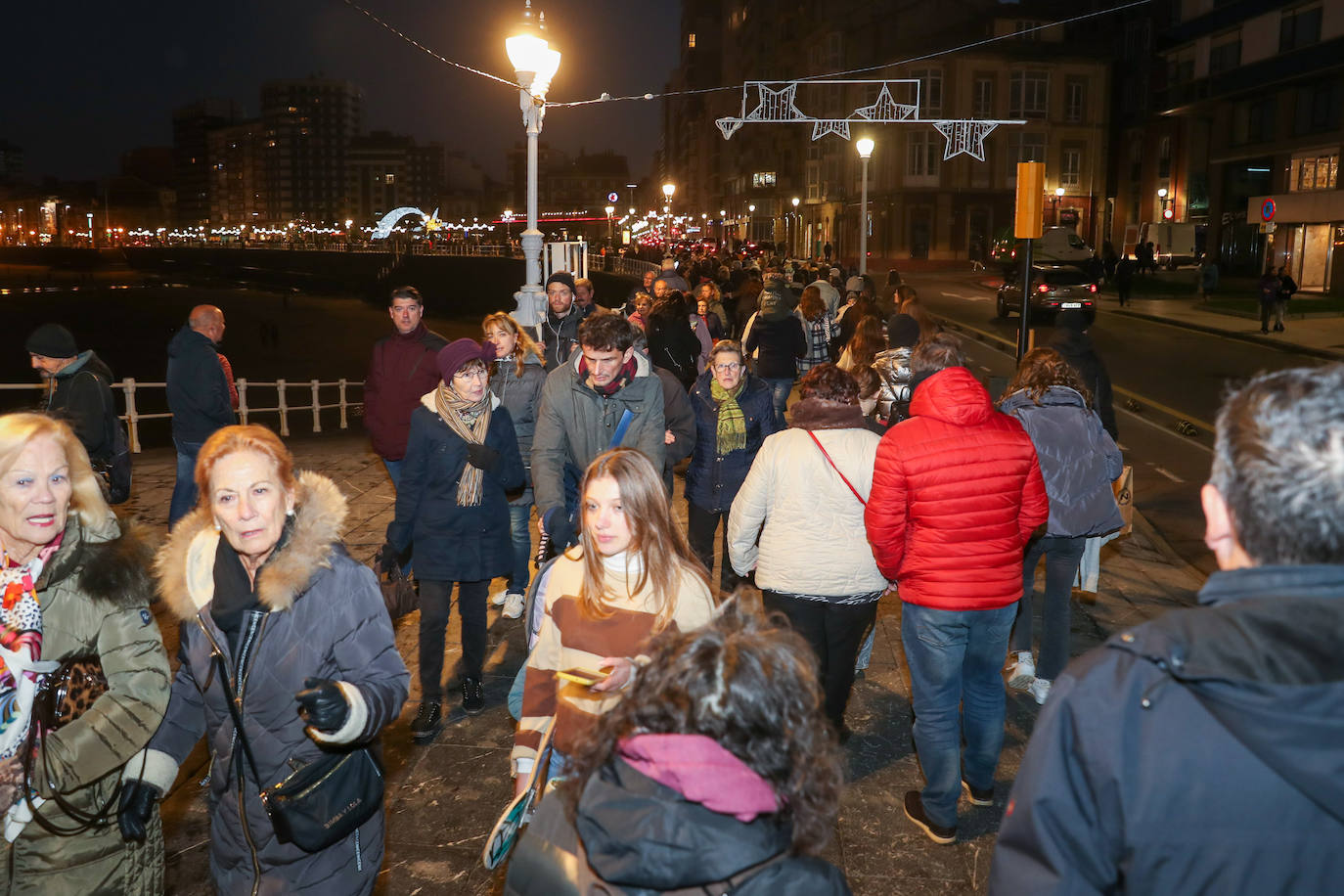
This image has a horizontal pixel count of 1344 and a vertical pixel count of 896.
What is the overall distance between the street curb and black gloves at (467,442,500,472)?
18.4m

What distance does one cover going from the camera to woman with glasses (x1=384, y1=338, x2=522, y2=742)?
5.13 m

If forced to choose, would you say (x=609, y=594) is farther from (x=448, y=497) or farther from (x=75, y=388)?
(x=75, y=388)

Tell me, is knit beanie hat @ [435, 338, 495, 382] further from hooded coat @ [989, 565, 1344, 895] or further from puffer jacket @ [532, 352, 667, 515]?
hooded coat @ [989, 565, 1344, 895]

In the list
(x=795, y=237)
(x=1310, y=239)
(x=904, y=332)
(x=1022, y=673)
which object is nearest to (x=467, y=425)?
(x=1022, y=673)

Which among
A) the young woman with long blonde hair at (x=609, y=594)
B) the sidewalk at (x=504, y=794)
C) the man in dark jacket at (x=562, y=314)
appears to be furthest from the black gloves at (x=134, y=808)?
the man in dark jacket at (x=562, y=314)

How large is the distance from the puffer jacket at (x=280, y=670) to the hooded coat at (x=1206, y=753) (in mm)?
1716

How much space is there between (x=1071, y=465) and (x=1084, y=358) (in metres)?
1.71

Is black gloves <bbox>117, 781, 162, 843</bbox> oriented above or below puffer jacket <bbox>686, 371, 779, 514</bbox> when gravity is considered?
below

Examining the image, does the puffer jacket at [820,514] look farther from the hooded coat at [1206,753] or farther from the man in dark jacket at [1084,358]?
the man in dark jacket at [1084,358]

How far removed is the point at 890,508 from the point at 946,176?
50149 millimetres

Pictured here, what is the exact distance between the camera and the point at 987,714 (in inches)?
167

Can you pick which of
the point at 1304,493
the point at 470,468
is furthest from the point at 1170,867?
the point at 470,468

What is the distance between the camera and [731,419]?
20.7 feet

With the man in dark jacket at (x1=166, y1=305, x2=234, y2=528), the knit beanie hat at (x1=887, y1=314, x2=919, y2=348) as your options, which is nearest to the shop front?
the knit beanie hat at (x1=887, y1=314, x2=919, y2=348)
